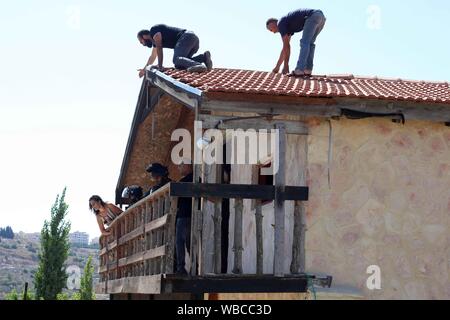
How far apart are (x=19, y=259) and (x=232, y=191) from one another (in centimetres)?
9034

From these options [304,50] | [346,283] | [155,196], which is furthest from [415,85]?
[155,196]

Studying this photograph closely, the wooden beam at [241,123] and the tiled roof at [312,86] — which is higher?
the tiled roof at [312,86]

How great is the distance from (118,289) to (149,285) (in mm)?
2842

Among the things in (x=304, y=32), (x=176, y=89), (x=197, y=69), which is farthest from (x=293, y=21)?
(x=176, y=89)

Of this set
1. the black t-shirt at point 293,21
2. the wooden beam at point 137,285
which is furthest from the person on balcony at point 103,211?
the black t-shirt at point 293,21

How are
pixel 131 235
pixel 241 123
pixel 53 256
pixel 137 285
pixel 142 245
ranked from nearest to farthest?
pixel 241 123 → pixel 137 285 → pixel 142 245 → pixel 131 235 → pixel 53 256

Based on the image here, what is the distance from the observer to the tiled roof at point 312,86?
10.5m

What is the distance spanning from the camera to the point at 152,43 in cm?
1384

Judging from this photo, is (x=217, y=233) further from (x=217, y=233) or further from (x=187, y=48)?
(x=187, y=48)

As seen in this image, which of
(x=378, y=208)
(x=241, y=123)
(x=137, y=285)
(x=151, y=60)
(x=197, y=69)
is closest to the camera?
(x=241, y=123)

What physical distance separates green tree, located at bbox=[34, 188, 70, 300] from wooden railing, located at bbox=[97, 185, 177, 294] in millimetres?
18134

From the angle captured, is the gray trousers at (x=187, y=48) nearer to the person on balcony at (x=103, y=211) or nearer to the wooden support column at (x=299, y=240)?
the person on balcony at (x=103, y=211)

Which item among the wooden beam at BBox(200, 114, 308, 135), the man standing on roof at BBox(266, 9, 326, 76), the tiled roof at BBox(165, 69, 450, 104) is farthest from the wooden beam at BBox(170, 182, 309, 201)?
the man standing on roof at BBox(266, 9, 326, 76)

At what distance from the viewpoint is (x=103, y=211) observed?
14.7 meters
